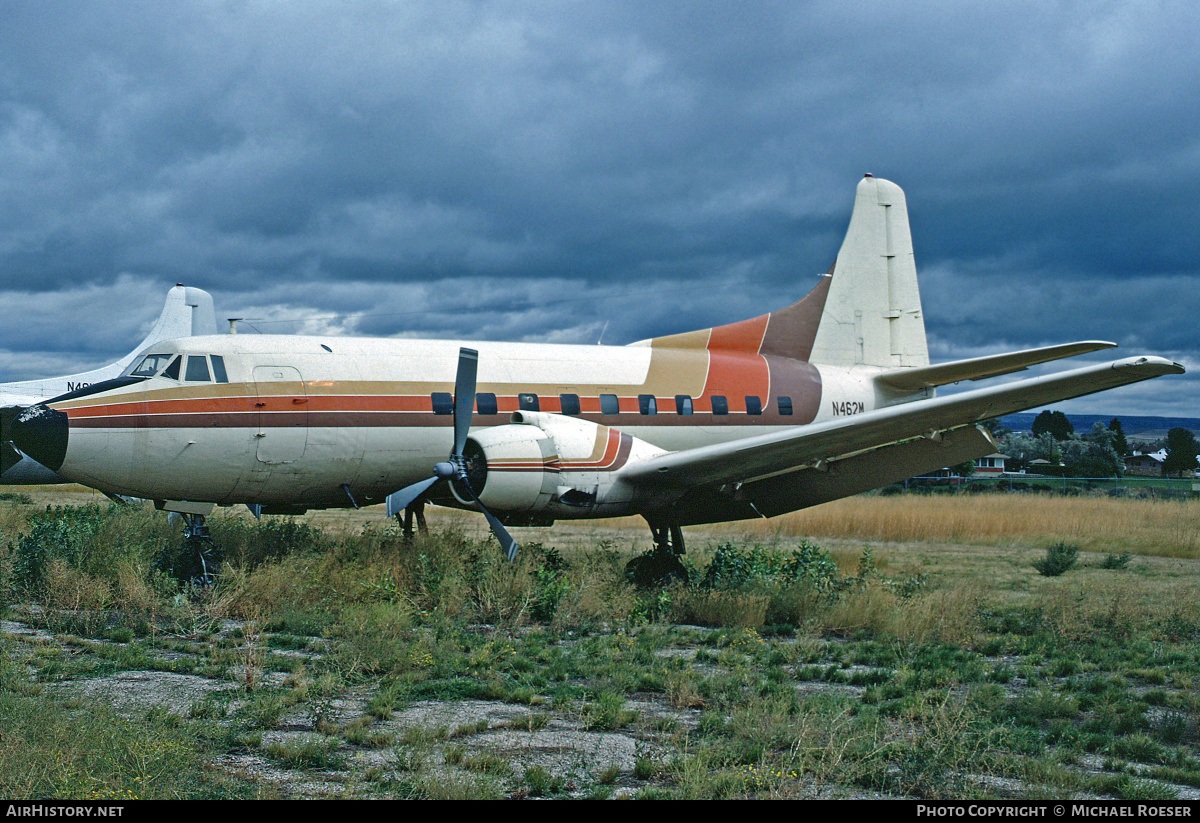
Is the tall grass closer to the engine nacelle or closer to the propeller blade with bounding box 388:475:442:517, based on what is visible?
the engine nacelle

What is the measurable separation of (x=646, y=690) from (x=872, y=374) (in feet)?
39.8

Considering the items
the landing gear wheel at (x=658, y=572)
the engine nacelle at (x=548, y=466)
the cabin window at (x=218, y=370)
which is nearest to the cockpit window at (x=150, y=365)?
the cabin window at (x=218, y=370)

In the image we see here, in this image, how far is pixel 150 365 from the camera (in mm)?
12789

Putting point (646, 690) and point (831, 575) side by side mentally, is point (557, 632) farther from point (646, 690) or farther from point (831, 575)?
point (831, 575)

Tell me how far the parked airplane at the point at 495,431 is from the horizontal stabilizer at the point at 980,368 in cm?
5

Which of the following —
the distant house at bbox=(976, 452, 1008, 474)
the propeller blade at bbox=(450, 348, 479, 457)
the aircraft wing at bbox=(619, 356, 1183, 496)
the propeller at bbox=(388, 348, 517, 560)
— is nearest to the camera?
the aircraft wing at bbox=(619, 356, 1183, 496)

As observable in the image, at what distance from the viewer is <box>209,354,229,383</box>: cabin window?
12.8 metres

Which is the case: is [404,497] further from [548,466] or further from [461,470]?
[548,466]

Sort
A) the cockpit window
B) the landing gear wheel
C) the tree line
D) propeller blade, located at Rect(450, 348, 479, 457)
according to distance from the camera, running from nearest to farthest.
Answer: propeller blade, located at Rect(450, 348, 479, 457) → the cockpit window → the landing gear wheel → the tree line

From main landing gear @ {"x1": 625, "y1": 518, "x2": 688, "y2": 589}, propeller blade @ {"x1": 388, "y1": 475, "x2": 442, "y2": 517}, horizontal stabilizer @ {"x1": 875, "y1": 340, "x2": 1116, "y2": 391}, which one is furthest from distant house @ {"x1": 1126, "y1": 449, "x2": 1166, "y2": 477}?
propeller blade @ {"x1": 388, "y1": 475, "x2": 442, "y2": 517}

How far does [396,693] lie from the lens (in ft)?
26.8

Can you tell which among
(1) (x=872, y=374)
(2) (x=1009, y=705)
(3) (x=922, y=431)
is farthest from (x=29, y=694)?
(1) (x=872, y=374)

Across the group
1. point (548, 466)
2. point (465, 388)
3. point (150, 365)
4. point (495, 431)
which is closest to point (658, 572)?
point (548, 466)

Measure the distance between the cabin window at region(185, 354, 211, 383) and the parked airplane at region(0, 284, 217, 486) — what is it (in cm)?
729
